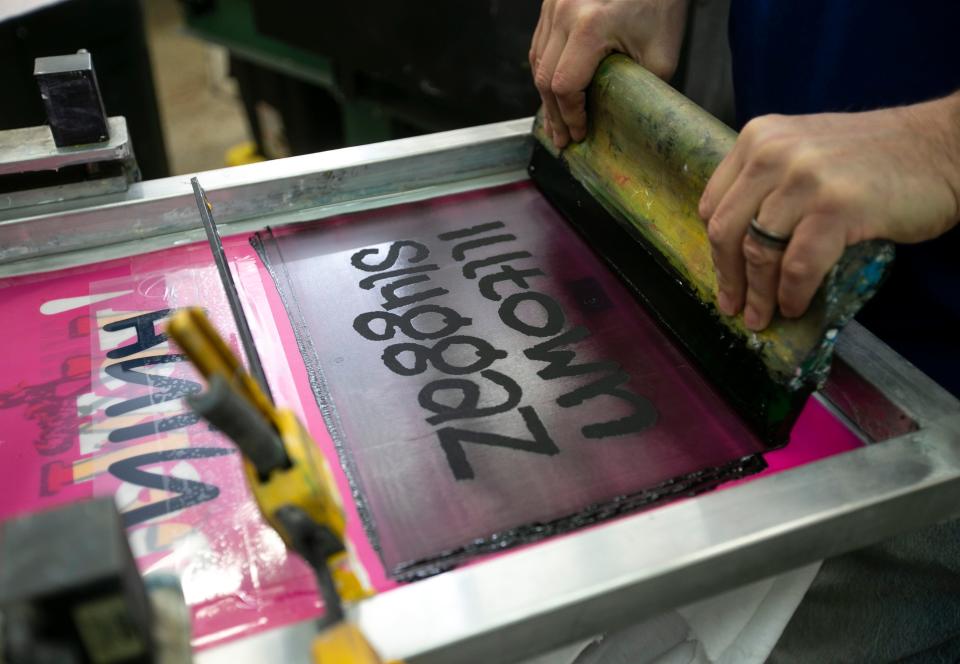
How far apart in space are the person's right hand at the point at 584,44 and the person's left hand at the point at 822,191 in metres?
0.34

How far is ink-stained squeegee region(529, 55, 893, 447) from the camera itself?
679 millimetres

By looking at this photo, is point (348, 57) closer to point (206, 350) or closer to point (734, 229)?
point (734, 229)

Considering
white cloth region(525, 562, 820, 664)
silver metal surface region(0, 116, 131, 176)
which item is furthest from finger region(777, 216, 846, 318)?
silver metal surface region(0, 116, 131, 176)

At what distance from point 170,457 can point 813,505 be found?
59cm

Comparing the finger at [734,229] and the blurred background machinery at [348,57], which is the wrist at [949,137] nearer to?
the finger at [734,229]

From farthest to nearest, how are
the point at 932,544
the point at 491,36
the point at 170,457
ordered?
the point at 491,36 < the point at 932,544 < the point at 170,457

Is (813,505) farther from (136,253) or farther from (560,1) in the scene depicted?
(136,253)

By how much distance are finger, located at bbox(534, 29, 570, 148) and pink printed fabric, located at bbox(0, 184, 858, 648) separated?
452 millimetres

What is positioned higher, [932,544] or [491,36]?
[491,36]

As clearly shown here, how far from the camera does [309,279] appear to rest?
945mm

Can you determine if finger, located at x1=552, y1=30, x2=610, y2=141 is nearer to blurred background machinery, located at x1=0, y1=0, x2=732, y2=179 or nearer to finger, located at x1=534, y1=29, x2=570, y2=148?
finger, located at x1=534, y1=29, x2=570, y2=148

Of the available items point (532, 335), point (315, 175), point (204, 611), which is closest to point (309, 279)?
point (315, 175)

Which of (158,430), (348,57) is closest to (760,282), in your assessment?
(158,430)

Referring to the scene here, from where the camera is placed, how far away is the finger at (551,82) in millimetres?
1028
